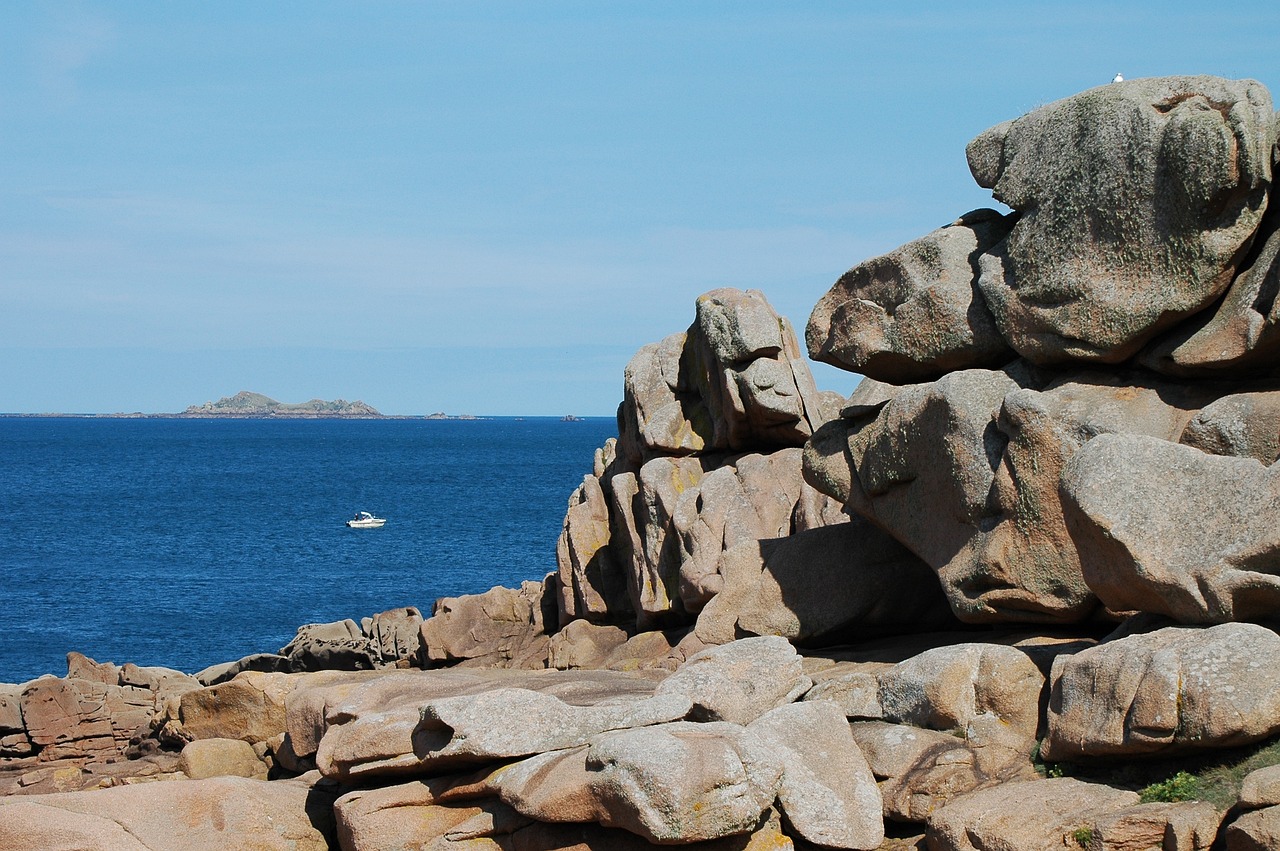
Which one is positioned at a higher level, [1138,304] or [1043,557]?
[1138,304]

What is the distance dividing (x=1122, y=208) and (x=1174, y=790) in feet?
31.8

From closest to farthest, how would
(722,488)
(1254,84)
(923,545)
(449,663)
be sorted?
1. (1254,84)
2. (923,545)
3. (722,488)
4. (449,663)

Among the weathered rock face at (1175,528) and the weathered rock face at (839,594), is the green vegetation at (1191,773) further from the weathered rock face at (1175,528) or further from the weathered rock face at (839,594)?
the weathered rock face at (839,594)

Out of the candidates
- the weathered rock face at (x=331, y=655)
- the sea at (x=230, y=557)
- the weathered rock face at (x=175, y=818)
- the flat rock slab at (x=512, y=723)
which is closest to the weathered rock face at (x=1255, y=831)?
the flat rock slab at (x=512, y=723)

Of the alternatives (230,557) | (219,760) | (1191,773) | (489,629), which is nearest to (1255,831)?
(1191,773)

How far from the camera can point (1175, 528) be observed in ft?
57.5

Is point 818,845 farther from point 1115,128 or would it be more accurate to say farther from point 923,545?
point 1115,128

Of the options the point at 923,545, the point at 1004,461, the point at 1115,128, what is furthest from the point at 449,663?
the point at 1115,128

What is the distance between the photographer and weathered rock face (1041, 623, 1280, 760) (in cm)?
1516

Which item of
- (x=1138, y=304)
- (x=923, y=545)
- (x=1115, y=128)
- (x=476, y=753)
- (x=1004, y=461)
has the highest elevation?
(x=1115, y=128)

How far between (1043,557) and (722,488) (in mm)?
12175

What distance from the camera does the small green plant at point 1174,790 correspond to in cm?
1531

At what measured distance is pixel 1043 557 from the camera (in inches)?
829

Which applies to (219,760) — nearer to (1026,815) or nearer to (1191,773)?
(1026,815)
